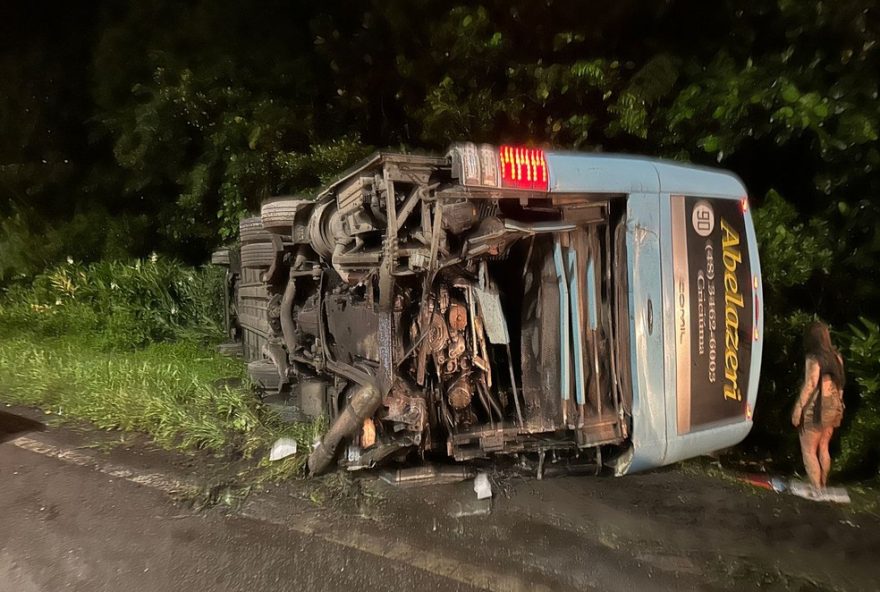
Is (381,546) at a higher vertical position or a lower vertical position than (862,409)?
lower

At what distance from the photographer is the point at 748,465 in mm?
4375

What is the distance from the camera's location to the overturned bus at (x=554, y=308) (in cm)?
318

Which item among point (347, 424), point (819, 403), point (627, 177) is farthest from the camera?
point (819, 403)

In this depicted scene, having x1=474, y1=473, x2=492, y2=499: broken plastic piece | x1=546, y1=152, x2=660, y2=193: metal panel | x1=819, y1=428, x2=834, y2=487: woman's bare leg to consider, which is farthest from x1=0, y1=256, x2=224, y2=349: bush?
x1=819, y1=428, x2=834, y2=487: woman's bare leg

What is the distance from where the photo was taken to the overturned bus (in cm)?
318

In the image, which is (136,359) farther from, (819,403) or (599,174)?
(819,403)

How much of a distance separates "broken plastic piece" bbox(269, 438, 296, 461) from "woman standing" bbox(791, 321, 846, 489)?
349 centimetres

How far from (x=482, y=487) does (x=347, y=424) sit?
0.96m

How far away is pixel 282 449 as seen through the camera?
13.1 ft

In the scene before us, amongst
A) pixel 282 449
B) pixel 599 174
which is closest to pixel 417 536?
pixel 282 449

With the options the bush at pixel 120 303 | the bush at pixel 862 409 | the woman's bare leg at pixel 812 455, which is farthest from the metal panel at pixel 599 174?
the bush at pixel 120 303

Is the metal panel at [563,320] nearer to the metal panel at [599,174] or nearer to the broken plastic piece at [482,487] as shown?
the metal panel at [599,174]

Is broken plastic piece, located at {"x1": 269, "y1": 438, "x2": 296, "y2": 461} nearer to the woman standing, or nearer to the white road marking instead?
the white road marking

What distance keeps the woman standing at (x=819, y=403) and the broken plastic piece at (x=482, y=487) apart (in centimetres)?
215
